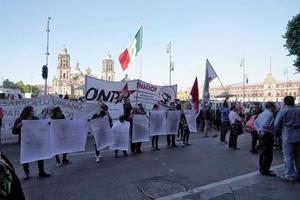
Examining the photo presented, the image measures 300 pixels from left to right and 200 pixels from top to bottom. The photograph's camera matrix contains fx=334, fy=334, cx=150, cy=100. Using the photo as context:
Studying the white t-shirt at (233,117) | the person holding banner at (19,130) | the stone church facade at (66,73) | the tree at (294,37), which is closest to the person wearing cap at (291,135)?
the white t-shirt at (233,117)

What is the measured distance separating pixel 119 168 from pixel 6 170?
649 centimetres

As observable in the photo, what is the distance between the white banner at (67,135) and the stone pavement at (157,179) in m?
0.49

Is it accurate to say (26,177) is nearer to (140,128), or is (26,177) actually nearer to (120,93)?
(140,128)

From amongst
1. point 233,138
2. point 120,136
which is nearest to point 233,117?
point 233,138

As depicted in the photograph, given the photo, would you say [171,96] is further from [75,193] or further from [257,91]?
[257,91]

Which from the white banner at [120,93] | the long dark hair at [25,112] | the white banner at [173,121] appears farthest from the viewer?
the white banner at [120,93]

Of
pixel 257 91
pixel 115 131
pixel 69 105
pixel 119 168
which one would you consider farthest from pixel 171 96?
pixel 257 91

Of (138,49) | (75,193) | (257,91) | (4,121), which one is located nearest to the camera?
(75,193)

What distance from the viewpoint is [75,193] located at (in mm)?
6695

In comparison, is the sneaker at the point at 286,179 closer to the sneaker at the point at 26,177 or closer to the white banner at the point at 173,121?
the white banner at the point at 173,121

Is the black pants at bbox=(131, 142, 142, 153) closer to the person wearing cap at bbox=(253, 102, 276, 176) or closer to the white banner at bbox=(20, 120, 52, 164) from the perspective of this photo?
the white banner at bbox=(20, 120, 52, 164)

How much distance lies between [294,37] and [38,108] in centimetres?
2163

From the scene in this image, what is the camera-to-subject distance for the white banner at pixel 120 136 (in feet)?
36.5

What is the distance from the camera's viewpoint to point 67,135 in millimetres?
9672
